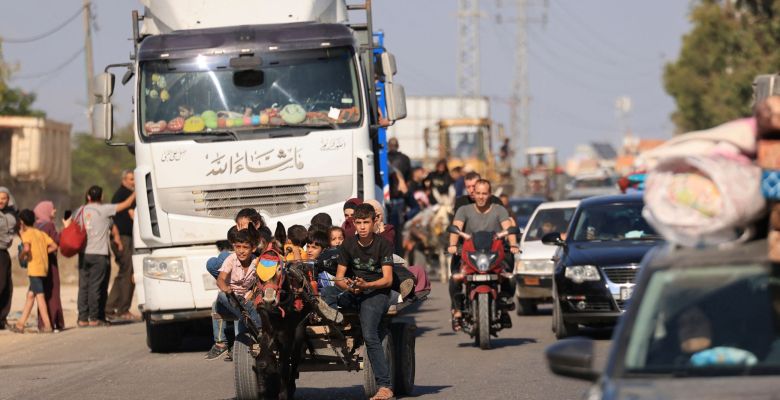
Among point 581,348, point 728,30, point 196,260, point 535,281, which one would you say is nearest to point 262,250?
point 196,260

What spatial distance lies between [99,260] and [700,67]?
61125 millimetres

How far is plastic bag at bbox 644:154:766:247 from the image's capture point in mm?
6496

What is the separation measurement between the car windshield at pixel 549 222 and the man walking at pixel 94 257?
586cm

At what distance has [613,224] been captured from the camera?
1820cm

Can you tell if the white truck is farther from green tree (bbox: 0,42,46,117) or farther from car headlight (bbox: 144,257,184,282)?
green tree (bbox: 0,42,46,117)

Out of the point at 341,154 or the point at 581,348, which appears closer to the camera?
the point at 581,348

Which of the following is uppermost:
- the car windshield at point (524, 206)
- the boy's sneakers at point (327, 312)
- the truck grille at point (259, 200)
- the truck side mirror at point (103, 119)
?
the truck side mirror at point (103, 119)

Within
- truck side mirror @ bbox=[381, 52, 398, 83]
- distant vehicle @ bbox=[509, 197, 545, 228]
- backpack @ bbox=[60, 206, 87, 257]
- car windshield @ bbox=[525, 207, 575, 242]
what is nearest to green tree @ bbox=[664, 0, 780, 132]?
distant vehicle @ bbox=[509, 197, 545, 228]

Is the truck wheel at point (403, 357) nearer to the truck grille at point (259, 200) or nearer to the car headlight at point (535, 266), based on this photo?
the truck grille at point (259, 200)

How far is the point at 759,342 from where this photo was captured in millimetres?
6594

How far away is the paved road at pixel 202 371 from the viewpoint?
13.4m

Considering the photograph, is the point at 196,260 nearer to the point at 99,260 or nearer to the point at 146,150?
the point at 146,150

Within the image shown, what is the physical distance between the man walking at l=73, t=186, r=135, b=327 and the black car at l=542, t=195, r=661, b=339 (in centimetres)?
648

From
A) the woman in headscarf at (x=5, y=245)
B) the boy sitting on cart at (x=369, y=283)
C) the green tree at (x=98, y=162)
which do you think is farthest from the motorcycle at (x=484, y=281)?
the green tree at (x=98, y=162)
